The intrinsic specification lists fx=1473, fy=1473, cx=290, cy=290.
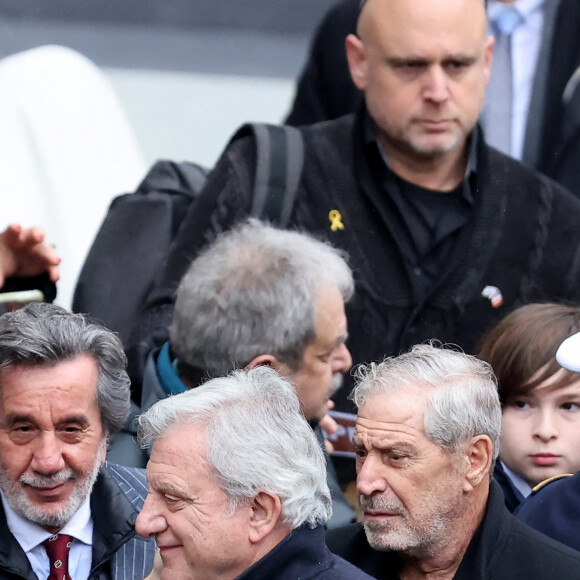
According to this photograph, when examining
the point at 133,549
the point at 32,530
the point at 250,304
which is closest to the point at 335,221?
the point at 250,304

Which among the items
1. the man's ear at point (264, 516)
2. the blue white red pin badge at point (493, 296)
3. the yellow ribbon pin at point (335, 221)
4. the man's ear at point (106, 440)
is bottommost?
the blue white red pin badge at point (493, 296)

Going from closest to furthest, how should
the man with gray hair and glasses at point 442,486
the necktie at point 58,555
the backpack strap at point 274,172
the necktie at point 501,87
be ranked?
the man with gray hair and glasses at point 442,486 < the necktie at point 58,555 < the backpack strap at point 274,172 < the necktie at point 501,87

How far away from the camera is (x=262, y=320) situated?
3.93m

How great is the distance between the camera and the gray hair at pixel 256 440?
301 centimetres

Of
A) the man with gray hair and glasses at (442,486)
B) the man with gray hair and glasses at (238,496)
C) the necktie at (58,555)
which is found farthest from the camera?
the necktie at (58,555)

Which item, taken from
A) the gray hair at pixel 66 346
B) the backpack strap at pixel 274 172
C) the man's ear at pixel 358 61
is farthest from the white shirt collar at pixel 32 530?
the man's ear at pixel 358 61

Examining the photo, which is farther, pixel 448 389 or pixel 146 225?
pixel 146 225

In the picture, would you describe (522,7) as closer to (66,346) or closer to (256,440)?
(66,346)

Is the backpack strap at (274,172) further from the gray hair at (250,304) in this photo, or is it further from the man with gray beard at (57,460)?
the man with gray beard at (57,460)

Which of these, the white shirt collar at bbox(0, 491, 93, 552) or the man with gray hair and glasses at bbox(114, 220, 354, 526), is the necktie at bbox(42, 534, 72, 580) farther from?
the man with gray hair and glasses at bbox(114, 220, 354, 526)

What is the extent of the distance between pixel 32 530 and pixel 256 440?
30.8 inches

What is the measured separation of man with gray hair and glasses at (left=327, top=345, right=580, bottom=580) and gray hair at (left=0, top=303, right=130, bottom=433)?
65cm

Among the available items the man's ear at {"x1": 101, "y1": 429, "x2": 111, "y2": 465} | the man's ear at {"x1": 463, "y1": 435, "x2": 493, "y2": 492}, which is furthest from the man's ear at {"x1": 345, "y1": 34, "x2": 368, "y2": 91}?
the man's ear at {"x1": 463, "y1": 435, "x2": 493, "y2": 492}

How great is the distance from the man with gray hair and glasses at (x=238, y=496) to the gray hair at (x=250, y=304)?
81 cm
